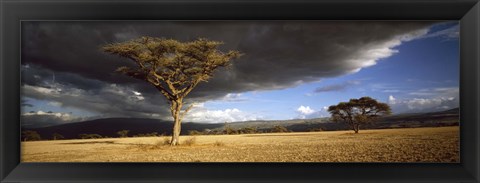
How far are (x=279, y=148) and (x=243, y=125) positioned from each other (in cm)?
50

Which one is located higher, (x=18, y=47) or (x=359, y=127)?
(x=18, y=47)

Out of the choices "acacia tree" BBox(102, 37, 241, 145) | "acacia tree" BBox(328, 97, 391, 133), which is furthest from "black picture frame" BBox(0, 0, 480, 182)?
"acacia tree" BBox(328, 97, 391, 133)

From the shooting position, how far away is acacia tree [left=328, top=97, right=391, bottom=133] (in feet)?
14.8

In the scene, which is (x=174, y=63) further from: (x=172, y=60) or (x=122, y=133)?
(x=122, y=133)

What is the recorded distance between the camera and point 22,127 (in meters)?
4.49

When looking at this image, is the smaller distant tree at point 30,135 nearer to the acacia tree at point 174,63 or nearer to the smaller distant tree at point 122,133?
the smaller distant tree at point 122,133

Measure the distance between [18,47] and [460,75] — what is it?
4797 mm

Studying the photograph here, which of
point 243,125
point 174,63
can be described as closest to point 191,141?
point 243,125
